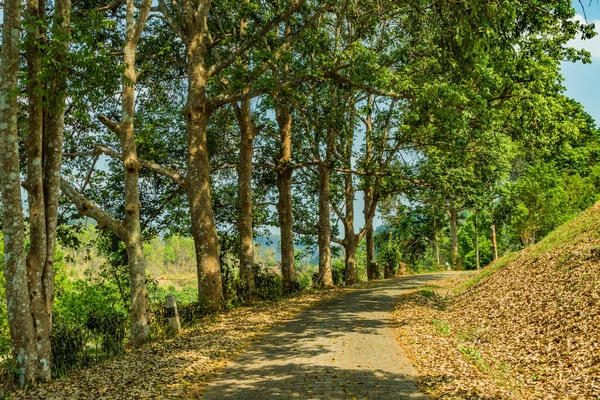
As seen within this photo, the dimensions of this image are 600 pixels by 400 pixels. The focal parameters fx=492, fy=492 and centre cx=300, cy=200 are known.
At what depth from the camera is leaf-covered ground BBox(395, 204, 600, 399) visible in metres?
7.35

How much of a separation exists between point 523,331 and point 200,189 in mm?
9593

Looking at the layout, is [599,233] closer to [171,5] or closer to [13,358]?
[13,358]

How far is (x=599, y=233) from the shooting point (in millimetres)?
13195

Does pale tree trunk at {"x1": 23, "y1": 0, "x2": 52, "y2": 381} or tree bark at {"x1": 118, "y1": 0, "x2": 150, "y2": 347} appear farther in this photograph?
tree bark at {"x1": 118, "y1": 0, "x2": 150, "y2": 347}

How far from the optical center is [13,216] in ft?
27.9

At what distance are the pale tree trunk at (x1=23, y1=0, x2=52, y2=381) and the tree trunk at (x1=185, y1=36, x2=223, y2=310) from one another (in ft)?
19.8

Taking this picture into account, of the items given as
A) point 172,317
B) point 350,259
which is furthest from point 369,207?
point 172,317

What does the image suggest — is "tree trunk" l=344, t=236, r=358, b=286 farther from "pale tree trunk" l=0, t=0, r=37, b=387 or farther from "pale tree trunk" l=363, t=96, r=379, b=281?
"pale tree trunk" l=0, t=0, r=37, b=387

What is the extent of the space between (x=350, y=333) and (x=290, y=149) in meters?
12.4

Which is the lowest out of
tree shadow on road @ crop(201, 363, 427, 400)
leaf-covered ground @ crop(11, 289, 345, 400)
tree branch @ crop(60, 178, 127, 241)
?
tree shadow on road @ crop(201, 363, 427, 400)

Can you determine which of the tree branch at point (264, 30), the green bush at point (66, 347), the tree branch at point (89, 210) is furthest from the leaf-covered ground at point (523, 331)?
the tree branch at point (264, 30)

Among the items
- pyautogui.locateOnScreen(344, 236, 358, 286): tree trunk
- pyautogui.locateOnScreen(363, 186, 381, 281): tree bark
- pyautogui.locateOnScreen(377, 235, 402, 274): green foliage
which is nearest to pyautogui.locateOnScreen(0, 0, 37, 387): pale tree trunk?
pyautogui.locateOnScreen(344, 236, 358, 286): tree trunk

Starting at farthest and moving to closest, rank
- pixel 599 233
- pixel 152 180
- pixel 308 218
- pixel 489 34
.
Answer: pixel 308 218
pixel 152 180
pixel 599 233
pixel 489 34

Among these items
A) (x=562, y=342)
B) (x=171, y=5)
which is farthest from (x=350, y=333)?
Answer: (x=171, y=5)
